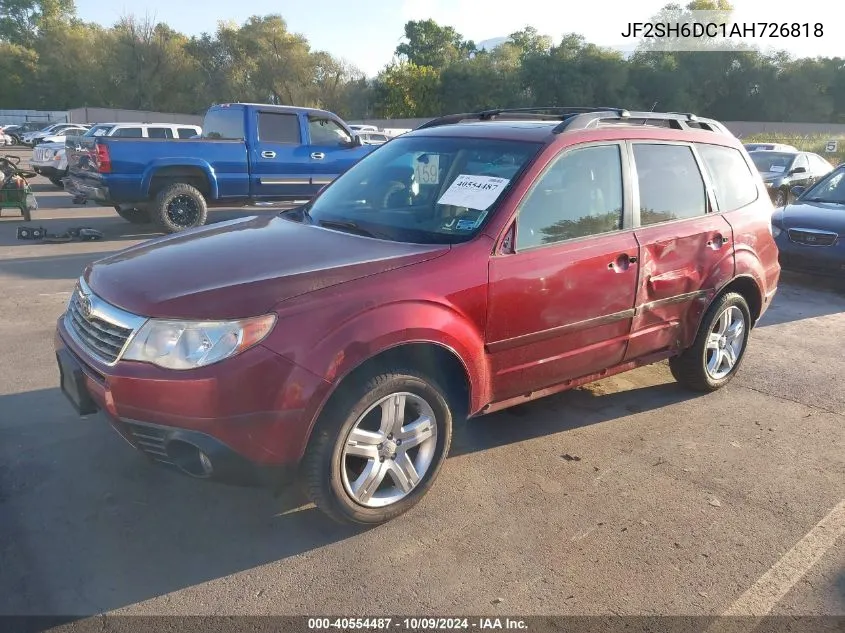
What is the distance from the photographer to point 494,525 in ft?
10.3

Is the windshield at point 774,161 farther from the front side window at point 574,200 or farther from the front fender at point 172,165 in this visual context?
the front side window at point 574,200

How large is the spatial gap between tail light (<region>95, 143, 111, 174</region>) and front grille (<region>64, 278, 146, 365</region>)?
698 centimetres

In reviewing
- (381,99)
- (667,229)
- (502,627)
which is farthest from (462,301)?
(381,99)

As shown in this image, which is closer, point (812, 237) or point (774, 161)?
point (812, 237)

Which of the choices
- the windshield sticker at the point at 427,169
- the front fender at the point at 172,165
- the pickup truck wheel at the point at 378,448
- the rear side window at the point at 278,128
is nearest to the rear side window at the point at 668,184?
the windshield sticker at the point at 427,169

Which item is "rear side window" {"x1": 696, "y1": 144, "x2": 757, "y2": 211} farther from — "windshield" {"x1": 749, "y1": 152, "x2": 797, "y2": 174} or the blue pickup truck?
"windshield" {"x1": 749, "y1": 152, "x2": 797, "y2": 174}

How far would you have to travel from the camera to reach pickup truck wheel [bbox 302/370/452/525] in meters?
2.80

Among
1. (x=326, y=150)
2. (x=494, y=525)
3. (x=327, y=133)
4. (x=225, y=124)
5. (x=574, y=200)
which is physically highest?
(x=225, y=124)

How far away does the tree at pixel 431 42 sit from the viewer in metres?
74.8

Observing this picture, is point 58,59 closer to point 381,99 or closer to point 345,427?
point 381,99

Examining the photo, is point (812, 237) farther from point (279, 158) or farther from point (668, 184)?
point (279, 158)

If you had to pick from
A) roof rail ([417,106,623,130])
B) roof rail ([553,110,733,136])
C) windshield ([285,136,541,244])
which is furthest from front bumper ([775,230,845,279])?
windshield ([285,136,541,244])

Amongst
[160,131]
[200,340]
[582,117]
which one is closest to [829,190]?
[582,117]

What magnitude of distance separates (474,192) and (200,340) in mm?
1612
